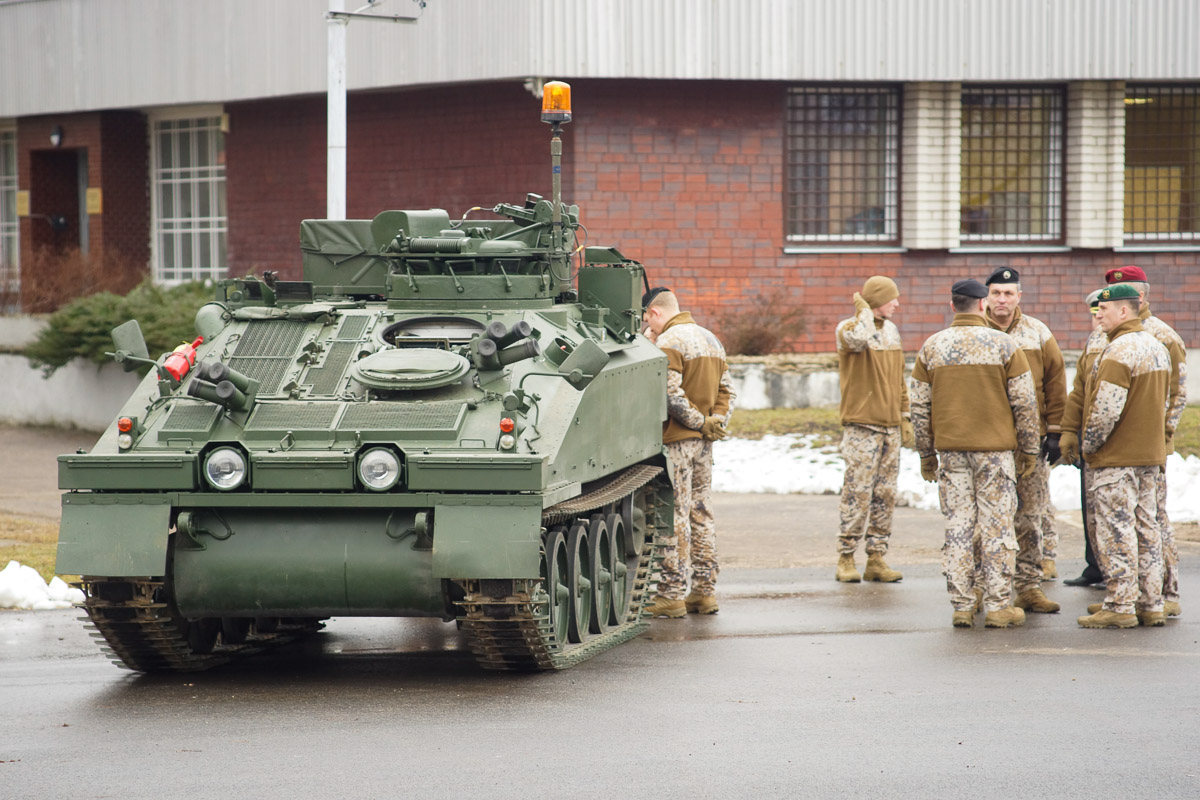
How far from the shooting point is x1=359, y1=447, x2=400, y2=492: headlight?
8.36 meters

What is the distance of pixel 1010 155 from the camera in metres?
22.2

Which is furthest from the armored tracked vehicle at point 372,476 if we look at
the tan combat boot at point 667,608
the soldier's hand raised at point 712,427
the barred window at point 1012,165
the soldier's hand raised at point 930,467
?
the barred window at point 1012,165

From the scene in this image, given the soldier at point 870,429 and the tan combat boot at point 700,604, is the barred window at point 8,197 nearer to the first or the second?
the soldier at point 870,429

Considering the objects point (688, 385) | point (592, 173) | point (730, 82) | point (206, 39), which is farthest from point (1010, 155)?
point (688, 385)

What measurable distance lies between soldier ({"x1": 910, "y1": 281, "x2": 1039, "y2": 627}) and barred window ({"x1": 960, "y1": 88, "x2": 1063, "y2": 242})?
40.0 feet

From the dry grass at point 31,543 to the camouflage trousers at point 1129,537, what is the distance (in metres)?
6.79

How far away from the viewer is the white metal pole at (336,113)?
16.7 metres

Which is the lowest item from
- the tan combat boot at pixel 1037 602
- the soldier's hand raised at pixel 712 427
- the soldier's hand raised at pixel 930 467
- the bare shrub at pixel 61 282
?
the tan combat boot at pixel 1037 602

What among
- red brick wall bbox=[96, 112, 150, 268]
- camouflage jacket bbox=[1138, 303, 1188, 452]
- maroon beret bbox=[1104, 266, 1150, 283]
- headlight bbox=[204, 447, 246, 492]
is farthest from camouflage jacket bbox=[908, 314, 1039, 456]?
red brick wall bbox=[96, 112, 150, 268]

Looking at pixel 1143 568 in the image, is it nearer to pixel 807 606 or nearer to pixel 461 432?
pixel 807 606

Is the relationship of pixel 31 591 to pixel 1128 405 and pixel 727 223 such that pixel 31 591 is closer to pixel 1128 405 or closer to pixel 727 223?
pixel 1128 405

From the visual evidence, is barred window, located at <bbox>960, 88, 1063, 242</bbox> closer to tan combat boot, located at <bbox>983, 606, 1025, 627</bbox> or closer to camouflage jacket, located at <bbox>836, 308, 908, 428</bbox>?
camouflage jacket, located at <bbox>836, 308, 908, 428</bbox>

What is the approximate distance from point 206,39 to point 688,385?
14.6 meters

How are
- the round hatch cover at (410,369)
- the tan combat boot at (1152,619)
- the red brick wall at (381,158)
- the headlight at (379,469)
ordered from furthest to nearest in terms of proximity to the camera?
the red brick wall at (381,158) < the tan combat boot at (1152,619) < the round hatch cover at (410,369) < the headlight at (379,469)
